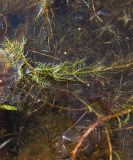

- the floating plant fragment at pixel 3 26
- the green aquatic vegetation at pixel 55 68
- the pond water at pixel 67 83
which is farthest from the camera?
the floating plant fragment at pixel 3 26

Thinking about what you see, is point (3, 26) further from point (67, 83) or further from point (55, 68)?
point (67, 83)

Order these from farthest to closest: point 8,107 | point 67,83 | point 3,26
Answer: point 3,26, point 67,83, point 8,107

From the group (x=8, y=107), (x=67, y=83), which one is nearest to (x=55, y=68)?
(x=67, y=83)

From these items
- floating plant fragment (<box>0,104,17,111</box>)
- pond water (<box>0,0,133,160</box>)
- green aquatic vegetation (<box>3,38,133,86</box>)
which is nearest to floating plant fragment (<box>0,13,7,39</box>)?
pond water (<box>0,0,133,160</box>)

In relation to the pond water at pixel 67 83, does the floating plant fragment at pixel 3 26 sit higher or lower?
higher

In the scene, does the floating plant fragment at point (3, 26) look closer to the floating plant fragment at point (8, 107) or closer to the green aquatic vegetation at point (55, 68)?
the green aquatic vegetation at point (55, 68)

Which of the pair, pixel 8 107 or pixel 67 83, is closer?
pixel 8 107

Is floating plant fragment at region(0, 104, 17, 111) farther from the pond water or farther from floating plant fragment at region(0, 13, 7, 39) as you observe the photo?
floating plant fragment at region(0, 13, 7, 39)

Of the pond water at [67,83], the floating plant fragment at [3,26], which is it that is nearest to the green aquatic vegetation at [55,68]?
the pond water at [67,83]

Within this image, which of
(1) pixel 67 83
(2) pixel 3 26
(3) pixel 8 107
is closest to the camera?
(3) pixel 8 107
